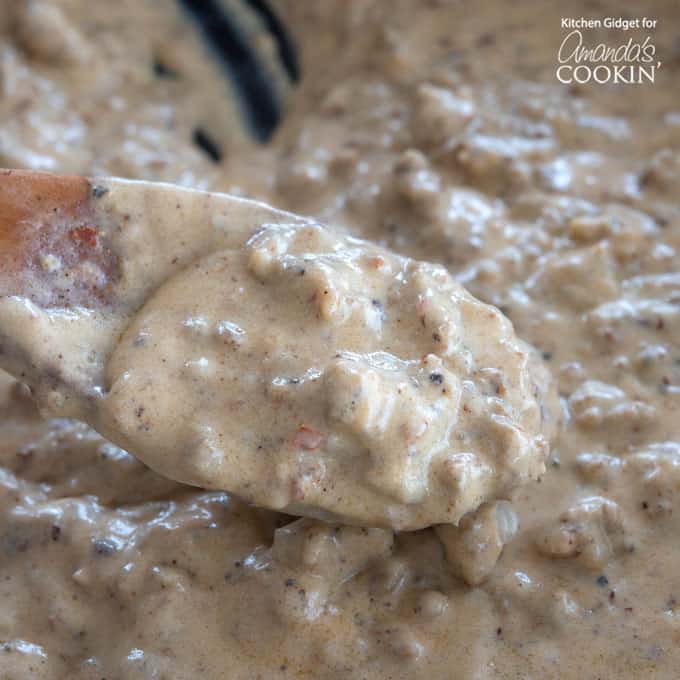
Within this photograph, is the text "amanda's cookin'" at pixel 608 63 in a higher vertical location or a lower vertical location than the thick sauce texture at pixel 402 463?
higher

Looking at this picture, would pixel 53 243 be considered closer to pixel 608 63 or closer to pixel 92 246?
pixel 92 246

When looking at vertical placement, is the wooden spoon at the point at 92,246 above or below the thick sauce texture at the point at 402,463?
above

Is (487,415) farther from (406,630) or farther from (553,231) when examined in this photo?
(553,231)

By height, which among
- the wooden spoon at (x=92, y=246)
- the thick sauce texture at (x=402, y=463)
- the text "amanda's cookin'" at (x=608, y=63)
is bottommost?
the thick sauce texture at (x=402, y=463)

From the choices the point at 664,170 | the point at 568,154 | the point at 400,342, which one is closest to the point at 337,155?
the point at 568,154

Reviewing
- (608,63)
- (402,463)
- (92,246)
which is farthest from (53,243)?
(608,63)

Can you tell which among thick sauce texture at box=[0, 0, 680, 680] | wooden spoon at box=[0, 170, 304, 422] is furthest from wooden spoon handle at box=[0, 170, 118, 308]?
thick sauce texture at box=[0, 0, 680, 680]

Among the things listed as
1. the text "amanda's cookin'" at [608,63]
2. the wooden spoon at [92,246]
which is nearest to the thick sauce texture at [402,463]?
the wooden spoon at [92,246]

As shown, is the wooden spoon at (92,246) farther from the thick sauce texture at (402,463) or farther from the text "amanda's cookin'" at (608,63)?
the text "amanda's cookin'" at (608,63)

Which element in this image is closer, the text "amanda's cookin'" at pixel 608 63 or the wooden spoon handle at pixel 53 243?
the wooden spoon handle at pixel 53 243
